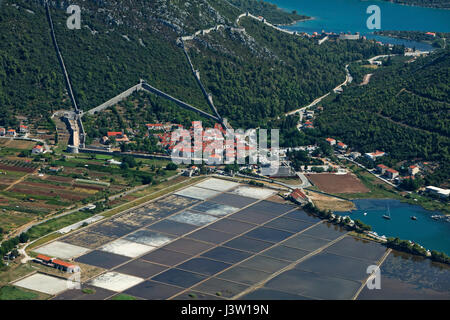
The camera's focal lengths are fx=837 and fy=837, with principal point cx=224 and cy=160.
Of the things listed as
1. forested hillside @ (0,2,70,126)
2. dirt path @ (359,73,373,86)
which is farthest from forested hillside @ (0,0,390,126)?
dirt path @ (359,73,373,86)

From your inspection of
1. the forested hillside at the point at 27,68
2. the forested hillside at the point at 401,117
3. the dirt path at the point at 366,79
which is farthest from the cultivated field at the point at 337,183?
the dirt path at the point at 366,79

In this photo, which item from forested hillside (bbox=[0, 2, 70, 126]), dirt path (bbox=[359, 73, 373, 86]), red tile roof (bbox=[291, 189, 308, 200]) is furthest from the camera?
dirt path (bbox=[359, 73, 373, 86])

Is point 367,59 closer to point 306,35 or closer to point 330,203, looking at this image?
point 306,35

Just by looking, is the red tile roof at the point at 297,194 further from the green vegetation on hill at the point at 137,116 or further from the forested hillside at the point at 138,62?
the forested hillside at the point at 138,62

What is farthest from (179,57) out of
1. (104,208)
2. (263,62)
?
(104,208)

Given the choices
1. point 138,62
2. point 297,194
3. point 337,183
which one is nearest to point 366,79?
point 138,62

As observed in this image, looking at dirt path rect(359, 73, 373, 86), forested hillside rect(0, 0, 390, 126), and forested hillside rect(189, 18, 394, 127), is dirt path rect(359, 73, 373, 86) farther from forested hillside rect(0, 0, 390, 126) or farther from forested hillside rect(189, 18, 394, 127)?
forested hillside rect(0, 0, 390, 126)
